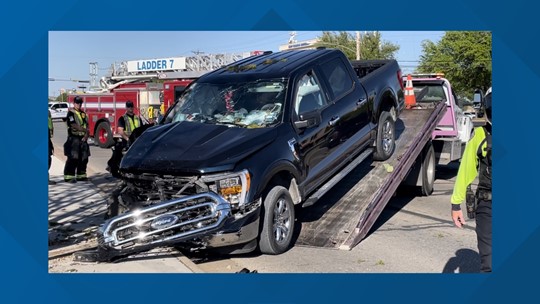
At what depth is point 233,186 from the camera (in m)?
4.69

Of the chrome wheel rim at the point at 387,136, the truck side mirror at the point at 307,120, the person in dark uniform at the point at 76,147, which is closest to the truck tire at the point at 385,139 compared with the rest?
the chrome wheel rim at the point at 387,136

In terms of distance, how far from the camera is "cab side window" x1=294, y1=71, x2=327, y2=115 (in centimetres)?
568

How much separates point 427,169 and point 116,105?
11689mm

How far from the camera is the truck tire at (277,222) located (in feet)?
16.5

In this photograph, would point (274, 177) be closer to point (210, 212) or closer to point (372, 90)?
point (210, 212)

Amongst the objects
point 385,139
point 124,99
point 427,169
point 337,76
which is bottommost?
point 427,169

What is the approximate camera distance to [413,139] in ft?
25.7

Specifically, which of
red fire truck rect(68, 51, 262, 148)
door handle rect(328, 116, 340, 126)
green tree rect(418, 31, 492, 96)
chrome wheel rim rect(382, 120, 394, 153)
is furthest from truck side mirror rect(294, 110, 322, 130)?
red fire truck rect(68, 51, 262, 148)

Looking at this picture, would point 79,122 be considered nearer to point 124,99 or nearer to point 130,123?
point 130,123

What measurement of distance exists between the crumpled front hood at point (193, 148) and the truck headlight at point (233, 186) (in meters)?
0.09

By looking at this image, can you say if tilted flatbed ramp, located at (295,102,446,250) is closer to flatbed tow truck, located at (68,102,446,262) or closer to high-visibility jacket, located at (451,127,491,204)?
flatbed tow truck, located at (68,102,446,262)

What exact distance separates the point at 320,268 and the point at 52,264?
254 cm

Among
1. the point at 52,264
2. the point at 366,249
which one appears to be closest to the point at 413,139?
the point at 366,249

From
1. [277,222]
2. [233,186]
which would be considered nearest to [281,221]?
[277,222]
